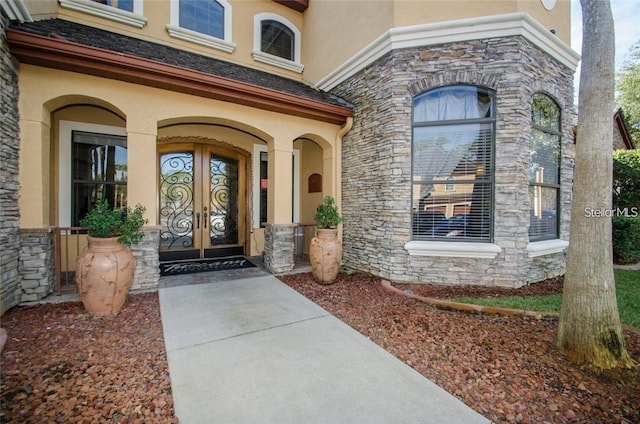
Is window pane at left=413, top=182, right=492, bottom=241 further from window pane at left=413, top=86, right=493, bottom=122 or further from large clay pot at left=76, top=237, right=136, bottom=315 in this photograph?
large clay pot at left=76, top=237, right=136, bottom=315

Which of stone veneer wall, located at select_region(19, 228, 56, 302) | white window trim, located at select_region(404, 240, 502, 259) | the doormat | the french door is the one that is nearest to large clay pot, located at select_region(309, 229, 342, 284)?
white window trim, located at select_region(404, 240, 502, 259)

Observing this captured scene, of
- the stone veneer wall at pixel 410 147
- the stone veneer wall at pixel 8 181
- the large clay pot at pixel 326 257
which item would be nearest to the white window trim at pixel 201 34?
the stone veneer wall at pixel 8 181

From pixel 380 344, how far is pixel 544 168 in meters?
5.12

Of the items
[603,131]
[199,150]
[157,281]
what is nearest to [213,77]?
[199,150]

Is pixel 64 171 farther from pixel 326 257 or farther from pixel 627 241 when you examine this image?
pixel 627 241

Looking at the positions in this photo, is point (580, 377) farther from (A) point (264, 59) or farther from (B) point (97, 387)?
(A) point (264, 59)

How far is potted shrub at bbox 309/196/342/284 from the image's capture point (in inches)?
198

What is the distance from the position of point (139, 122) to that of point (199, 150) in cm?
254

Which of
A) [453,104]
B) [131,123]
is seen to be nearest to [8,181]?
[131,123]

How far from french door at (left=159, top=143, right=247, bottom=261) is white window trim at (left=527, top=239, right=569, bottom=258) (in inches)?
254

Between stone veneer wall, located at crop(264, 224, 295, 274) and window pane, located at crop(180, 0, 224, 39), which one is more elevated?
window pane, located at crop(180, 0, 224, 39)

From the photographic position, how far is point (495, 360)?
266 cm

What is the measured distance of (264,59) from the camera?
7.77 m

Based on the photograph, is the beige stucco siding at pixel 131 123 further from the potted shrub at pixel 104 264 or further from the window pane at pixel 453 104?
the window pane at pixel 453 104
